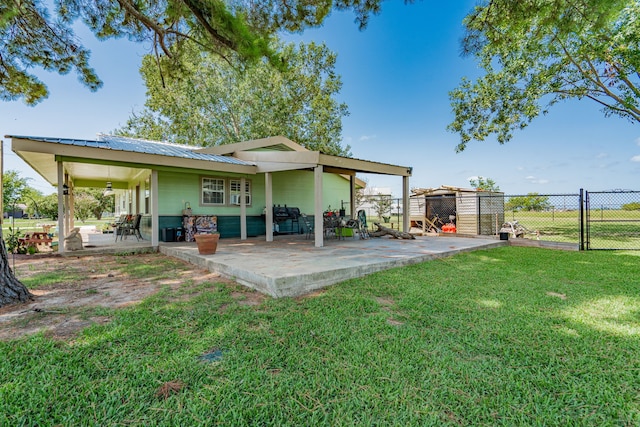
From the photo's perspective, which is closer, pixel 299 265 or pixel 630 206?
pixel 299 265

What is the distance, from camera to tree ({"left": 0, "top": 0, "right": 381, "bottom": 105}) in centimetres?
515

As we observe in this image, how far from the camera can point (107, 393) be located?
1.90 m

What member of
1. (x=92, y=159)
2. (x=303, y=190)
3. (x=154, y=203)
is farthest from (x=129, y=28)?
(x=303, y=190)

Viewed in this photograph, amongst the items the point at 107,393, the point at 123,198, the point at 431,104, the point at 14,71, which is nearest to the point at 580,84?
the point at 431,104

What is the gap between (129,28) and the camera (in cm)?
613

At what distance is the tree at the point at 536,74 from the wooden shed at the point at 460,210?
9.91ft

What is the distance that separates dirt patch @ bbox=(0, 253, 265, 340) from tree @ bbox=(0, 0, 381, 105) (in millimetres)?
3920

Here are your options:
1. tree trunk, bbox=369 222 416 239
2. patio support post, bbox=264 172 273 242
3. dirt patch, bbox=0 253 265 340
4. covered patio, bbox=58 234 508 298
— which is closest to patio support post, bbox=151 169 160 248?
dirt patch, bbox=0 253 265 340

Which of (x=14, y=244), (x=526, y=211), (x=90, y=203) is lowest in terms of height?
(x=14, y=244)

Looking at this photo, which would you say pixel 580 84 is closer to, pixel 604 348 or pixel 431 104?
pixel 431 104

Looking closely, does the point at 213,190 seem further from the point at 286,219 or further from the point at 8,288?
the point at 8,288

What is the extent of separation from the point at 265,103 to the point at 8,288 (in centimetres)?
1796

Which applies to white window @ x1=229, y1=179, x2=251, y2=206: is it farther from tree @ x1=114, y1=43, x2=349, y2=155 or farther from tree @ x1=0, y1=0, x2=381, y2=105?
tree @ x1=114, y1=43, x2=349, y2=155

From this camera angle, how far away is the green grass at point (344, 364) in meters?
1.74
